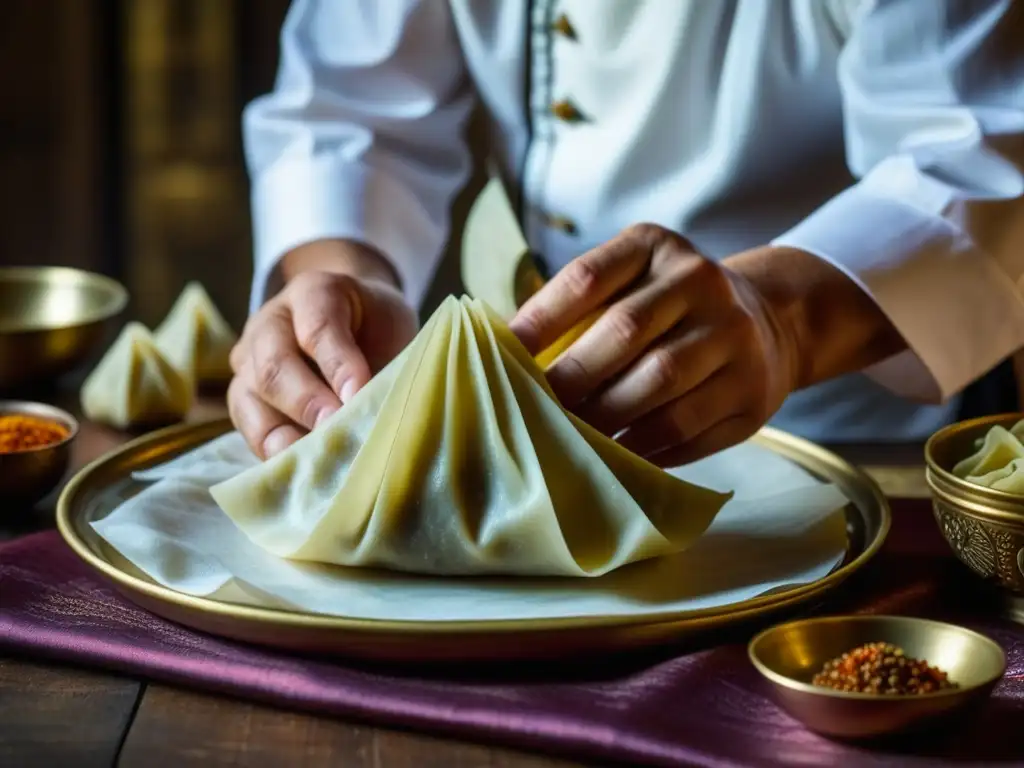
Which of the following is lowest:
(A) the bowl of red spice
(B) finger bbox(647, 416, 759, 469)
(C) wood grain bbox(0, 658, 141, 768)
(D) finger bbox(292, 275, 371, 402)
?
(A) the bowl of red spice

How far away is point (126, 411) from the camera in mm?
1531

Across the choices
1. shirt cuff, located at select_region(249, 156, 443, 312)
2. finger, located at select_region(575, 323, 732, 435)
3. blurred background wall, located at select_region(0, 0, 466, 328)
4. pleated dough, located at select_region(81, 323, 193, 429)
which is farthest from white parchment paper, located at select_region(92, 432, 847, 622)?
blurred background wall, located at select_region(0, 0, 466, 328)

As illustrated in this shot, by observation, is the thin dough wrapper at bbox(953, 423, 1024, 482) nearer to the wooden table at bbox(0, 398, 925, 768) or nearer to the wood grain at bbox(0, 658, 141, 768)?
the wooden table at bbox(0, 398, 925, 768)

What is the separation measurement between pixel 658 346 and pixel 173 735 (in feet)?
1.61

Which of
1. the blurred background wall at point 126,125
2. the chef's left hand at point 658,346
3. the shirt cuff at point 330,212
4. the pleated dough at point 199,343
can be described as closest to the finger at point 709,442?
the chef's left hand at point 658,346

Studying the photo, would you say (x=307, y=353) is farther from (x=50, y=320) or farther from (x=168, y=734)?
(x=50, y=320)

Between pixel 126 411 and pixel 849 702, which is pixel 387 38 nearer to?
pixel 126 411

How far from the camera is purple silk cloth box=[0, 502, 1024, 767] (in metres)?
0.78

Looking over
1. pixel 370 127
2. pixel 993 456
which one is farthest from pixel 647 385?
pixel 370 127

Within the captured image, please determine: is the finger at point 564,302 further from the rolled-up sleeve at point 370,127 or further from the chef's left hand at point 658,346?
the rolled-up sleeve at point 370,127

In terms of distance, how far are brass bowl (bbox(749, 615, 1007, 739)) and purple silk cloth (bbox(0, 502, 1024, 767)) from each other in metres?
0.02

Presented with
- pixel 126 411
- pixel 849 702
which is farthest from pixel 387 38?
pixel 849 702

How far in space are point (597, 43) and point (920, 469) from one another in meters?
0.64

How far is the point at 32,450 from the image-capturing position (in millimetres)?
1217
